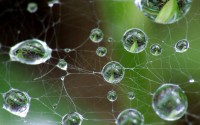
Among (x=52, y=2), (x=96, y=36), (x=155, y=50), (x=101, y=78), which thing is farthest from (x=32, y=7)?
(x=155, y=50)

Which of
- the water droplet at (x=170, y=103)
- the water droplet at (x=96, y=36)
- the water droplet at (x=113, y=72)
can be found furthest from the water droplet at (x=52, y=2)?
→ the water droplet at (x=170, y=103)

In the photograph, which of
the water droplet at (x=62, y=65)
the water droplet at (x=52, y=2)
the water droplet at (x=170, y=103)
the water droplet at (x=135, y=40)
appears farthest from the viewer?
the water droplet at (x=52, y=2)

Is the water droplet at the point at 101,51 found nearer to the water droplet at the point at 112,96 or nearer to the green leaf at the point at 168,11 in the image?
the water droplet at the point at 112,96

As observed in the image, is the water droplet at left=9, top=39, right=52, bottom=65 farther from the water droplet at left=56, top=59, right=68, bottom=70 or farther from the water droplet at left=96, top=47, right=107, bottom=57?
the water droplet at left=96, top=47, right=107, bottom=57

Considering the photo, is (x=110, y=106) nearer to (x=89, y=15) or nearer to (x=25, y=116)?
(x=25, y=116)

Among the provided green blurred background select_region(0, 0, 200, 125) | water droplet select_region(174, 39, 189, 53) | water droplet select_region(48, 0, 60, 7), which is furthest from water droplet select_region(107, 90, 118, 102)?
water droplet select_region(48, 0, 60, 7)
